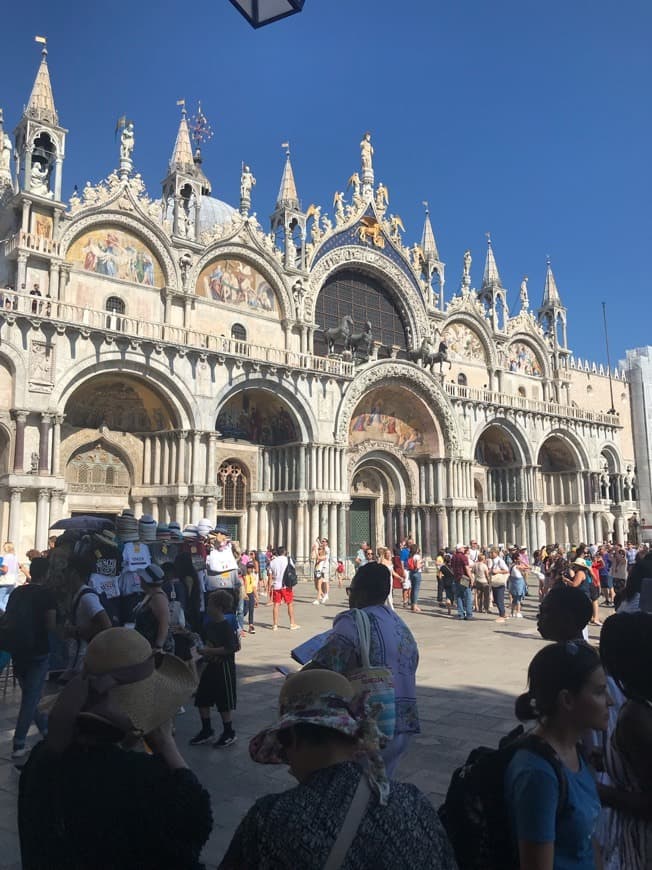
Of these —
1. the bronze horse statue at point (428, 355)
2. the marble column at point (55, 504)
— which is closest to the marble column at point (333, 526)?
the bronze horse statue at point (428, 355)

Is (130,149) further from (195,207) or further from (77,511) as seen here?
(77,511)

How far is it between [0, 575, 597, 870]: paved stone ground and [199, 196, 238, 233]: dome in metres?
29.8

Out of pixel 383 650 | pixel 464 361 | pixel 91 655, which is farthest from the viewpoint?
pixel 464 361

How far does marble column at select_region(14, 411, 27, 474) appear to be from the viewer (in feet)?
64.2

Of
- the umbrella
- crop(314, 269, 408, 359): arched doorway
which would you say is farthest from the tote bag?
crop(314, 269, 408, 359): arched doorway

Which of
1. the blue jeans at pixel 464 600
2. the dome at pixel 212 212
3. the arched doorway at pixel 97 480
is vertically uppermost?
the dome at pixel 212 212

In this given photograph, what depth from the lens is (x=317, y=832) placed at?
1705mm

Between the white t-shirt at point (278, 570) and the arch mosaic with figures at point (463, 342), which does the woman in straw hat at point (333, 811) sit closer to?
the white t-shirt at point (278, 570)

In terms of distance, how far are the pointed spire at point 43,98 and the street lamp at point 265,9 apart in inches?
870

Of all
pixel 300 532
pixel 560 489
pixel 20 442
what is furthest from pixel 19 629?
pixel 560 489

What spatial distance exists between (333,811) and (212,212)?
4125cm

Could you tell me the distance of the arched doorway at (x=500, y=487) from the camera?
114ft

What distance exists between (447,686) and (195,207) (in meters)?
22.9

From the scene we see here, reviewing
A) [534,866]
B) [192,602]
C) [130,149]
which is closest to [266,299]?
[130,149]
